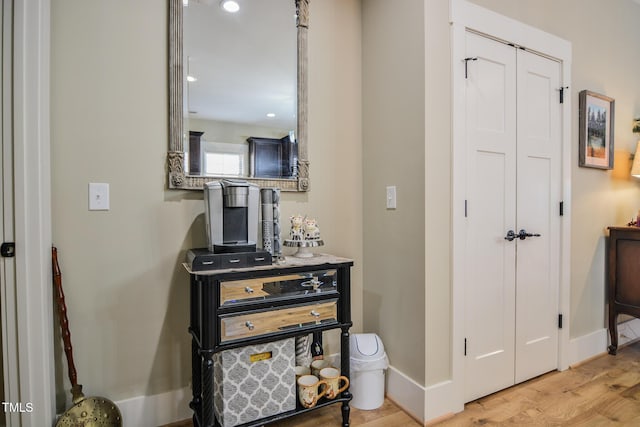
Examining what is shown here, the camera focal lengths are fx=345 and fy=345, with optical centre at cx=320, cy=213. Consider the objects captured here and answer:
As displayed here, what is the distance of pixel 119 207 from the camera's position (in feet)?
5.31

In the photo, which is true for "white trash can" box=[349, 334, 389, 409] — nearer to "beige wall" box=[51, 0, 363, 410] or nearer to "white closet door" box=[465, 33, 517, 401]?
"white closet door" box=[465, 33, 517, 401]

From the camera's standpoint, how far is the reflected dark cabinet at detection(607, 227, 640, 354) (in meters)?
2.47

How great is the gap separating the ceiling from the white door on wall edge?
102 cm

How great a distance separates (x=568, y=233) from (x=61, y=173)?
2.96m

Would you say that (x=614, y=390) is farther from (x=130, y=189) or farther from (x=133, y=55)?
(x=133, y=55)

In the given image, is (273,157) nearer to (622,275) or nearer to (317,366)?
(317,366)

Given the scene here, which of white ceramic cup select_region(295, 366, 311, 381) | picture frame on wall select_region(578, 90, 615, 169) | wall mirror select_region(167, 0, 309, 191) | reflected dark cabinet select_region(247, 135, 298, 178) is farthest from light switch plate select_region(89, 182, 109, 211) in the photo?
picture frame on wall select_region(578, 90, 615, 169)

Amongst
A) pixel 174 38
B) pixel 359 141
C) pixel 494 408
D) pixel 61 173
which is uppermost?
pixel 174 38

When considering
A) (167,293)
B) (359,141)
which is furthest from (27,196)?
(359,141)

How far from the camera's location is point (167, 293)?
5.64 ft

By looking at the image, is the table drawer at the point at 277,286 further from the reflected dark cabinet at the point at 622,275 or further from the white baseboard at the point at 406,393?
the reflected dark cabinet at the point at 622,275

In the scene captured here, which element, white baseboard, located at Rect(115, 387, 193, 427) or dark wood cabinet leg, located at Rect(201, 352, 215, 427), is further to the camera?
white baseboard, located at Rect(115, 387, 193, 427)

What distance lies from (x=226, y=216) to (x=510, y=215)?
1.64 m

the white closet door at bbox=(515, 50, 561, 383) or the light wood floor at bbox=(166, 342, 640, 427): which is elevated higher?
the white closet door at bbox=(515, 50, 561, 383)
